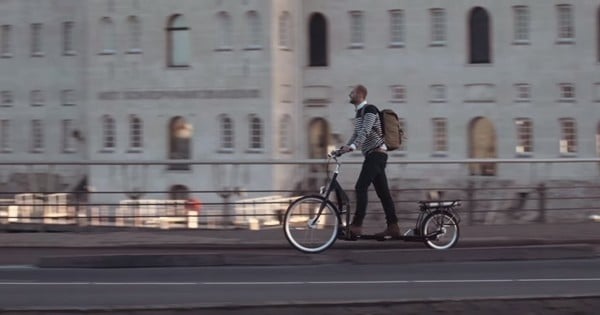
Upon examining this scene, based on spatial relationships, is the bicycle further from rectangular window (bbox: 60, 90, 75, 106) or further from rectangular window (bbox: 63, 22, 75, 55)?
rectangular window (bbox: 63, 22, 75, 55)

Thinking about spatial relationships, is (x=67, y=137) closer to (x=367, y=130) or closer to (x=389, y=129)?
(x=389, y=129)

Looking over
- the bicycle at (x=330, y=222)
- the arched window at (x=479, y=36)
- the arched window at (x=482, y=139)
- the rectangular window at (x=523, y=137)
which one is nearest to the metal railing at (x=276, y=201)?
the bicycle at (x=330, y=222)

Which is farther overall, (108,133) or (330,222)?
(108,133)

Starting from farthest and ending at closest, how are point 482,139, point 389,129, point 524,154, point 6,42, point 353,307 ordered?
point 6,42 → point 482,139 → point 524,154 → point 389,129 → point 353,307

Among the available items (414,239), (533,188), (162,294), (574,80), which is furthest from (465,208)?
(574,80)

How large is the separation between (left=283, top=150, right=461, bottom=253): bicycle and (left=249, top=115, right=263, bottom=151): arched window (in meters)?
30.6

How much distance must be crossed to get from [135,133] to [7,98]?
25.8 feet

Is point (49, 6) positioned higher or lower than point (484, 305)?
higher

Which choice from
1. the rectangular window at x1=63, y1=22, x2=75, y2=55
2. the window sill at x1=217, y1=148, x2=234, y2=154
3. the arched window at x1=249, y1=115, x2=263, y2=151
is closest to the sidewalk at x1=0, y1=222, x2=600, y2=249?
the arched window at x1=249, y1=115, x2=263, y2=151

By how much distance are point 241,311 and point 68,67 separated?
137ft

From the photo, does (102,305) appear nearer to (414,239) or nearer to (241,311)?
(241,311)

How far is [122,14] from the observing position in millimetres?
45750

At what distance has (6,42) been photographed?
1986 inches

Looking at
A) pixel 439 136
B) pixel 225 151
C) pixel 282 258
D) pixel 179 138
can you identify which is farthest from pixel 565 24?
pixel 282 258
